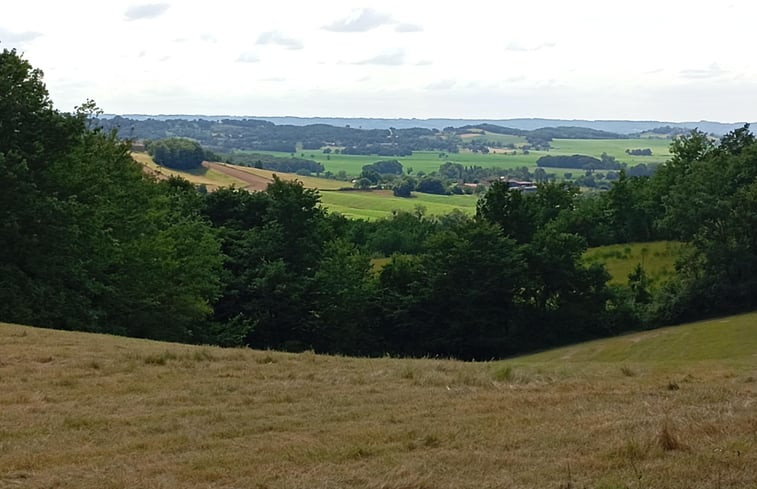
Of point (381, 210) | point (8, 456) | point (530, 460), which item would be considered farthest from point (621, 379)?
point (381, 210)

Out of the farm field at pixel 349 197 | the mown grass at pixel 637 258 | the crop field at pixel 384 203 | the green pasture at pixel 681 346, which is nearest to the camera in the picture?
the green pasture at pixel 681 346

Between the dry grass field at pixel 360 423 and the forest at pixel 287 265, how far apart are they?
15.6 m

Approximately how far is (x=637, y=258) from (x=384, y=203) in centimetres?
6562

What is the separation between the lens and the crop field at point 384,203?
116 metres

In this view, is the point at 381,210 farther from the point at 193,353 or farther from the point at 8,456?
the point at 8,456

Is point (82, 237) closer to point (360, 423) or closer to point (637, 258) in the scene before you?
point (360, 423)

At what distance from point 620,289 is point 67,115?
35642 mm

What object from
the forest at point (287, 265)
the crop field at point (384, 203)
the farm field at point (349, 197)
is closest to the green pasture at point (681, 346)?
the forest at point (287, 265)

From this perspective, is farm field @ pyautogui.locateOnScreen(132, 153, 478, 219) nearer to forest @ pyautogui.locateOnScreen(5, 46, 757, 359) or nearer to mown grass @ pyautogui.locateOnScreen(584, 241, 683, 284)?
mown grass @ pyautogui.locateOnScreen(584, 241, 683, 284)

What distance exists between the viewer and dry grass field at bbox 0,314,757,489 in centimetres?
767

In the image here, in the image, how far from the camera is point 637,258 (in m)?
65.2

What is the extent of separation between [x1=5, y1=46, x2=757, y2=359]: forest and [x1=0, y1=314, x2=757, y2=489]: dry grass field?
15.6 m

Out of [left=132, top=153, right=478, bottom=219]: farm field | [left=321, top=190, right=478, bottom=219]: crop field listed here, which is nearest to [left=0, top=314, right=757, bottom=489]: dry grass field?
[left=132, top=153, right=478, bottom=219]: farm field

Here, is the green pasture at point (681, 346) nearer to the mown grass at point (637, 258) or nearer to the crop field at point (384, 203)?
the mown grass at point (637, 258)
